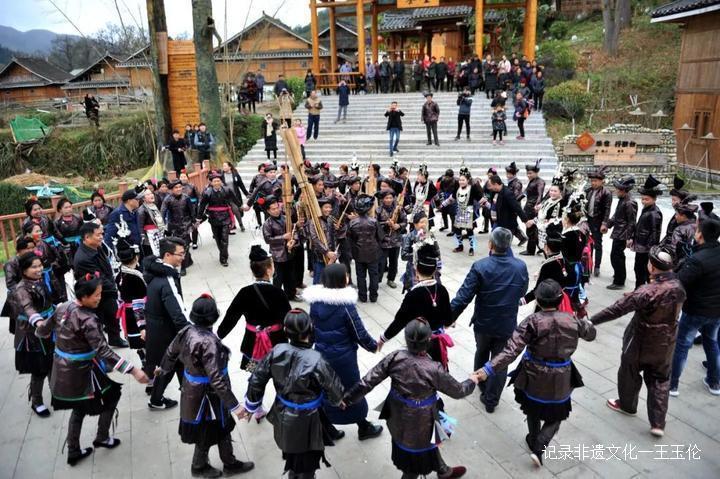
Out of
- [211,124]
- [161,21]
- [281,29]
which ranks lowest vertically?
[211,124]

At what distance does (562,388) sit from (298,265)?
15.2 feet

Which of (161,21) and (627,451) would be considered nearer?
(627,451)

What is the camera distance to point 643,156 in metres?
15.1

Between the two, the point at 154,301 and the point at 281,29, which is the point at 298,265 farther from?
the point at 281,29

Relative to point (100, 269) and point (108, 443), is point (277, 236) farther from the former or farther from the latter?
point (108, 443)

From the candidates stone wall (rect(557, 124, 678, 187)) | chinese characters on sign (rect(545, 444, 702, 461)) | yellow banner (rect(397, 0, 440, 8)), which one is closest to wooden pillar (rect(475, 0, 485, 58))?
yellow banner (rect(397, 0, 440, 8))

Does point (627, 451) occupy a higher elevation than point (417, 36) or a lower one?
lower

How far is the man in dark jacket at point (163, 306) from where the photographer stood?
4.46 metres

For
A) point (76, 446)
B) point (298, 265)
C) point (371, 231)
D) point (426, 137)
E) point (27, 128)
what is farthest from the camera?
point (27, 128)

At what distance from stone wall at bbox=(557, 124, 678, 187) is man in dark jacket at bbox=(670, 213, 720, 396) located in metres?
10.8

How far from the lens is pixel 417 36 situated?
33625 mm

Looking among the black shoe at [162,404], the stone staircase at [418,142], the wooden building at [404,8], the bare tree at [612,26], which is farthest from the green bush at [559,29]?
the black shoe at [162,404]

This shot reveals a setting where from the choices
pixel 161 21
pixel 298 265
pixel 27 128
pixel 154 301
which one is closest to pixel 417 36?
pixel 161 21

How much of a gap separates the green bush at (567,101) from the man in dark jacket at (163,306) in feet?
58.8
